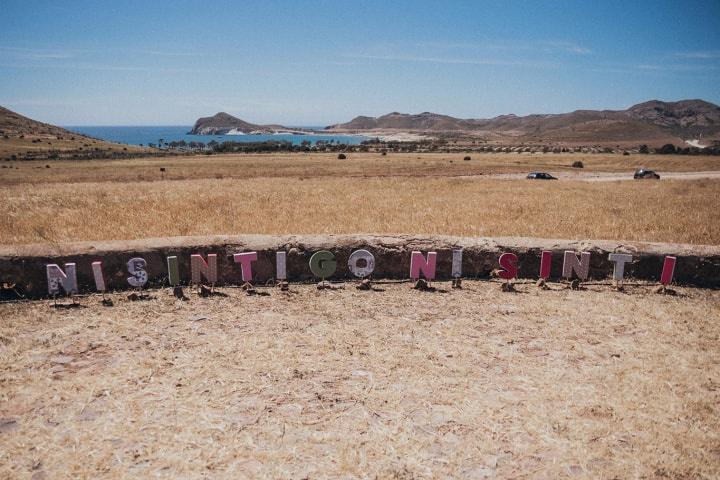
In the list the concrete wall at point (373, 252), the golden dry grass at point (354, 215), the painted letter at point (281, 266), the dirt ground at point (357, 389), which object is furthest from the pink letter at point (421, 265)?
the golden dry grass at point (354, 215)

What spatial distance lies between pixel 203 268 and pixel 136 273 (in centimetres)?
103

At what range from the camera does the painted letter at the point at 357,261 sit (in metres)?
8.01

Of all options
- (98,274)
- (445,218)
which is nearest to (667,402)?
(98,274)

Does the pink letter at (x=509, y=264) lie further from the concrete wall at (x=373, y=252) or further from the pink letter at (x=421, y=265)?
the pink letter at (x=421, y=265)

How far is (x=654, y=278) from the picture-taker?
322 inches

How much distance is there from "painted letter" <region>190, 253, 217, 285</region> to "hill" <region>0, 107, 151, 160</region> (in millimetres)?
72376

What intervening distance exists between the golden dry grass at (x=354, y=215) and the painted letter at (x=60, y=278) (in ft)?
11.7

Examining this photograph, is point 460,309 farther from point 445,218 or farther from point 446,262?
point 445,218

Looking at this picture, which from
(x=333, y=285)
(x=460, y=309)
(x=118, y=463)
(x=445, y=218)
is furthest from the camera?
(x=445, y=218)

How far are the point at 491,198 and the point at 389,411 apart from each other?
17.3 metres

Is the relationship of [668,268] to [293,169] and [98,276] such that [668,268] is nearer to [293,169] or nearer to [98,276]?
[98,276]

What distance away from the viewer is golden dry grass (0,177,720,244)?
11.5m

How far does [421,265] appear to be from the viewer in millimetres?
7840

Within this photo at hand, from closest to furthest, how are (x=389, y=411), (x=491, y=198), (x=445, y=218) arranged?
(x=389, y=411) → (x=445, y=218) → (x=491, y=198)
